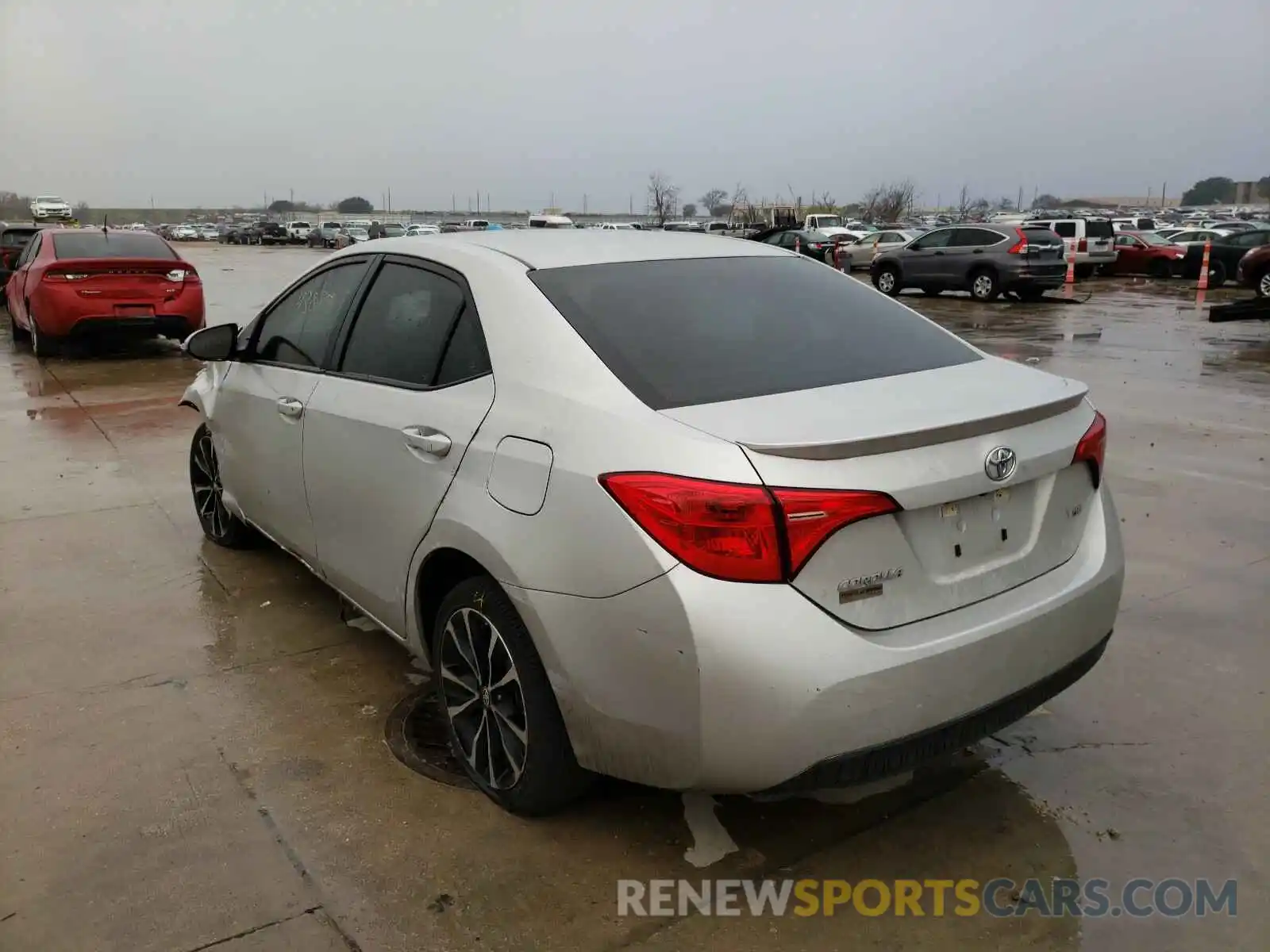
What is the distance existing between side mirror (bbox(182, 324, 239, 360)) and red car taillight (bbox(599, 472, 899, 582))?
2.95 m

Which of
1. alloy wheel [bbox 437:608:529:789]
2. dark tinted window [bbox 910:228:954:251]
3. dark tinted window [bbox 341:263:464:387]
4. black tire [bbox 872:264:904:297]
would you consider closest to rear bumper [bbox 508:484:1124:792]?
alloy wheel [bbox 437:608:529:789]

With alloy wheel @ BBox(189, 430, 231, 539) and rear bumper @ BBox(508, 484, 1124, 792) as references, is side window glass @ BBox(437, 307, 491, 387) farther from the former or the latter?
alloy wheel @ BBox(189, 430, 231, 539)

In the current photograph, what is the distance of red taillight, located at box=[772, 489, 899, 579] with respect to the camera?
2.31 m

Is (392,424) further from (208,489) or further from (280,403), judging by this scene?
(208,489)

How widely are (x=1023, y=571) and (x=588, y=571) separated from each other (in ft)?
3.77

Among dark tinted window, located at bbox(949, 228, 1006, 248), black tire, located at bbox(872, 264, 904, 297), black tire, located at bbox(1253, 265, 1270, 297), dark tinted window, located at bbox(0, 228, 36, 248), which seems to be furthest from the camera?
black tire, located at bbox(872, 264, 904, 297)

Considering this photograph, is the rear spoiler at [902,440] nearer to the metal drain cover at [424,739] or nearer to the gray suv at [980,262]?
the metal drain cover at [424,739]

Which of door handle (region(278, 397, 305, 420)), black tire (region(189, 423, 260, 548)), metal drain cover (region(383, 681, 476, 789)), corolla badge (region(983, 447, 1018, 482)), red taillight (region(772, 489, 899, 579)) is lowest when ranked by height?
metal drain cover (region(383, 681, 476, 789))

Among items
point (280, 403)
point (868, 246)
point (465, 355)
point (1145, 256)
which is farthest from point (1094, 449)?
point (868, 246)

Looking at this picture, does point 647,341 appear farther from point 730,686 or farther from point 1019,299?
point 1019,299

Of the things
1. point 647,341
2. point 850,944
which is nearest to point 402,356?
point 647,341

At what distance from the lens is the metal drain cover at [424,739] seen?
327 centimetres

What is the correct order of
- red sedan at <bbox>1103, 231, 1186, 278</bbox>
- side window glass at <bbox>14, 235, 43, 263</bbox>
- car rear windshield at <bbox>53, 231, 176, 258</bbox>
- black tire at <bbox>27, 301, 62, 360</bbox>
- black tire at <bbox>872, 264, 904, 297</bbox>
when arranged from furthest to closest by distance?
red sedan at <bbox>1103, 231, 1186, 278</bbox> < black tire at <bbox>872, 264, 904, 297</bbox> < side window glass at <bbox>14, 235, 43, 263</bbox> < black tire at <bbox>27, 301, 62, 360</bbox> < car rear windshield at <bbox>53, 231, 176, 258</bbox>

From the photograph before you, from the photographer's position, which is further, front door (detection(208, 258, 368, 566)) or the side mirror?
the side mirror
